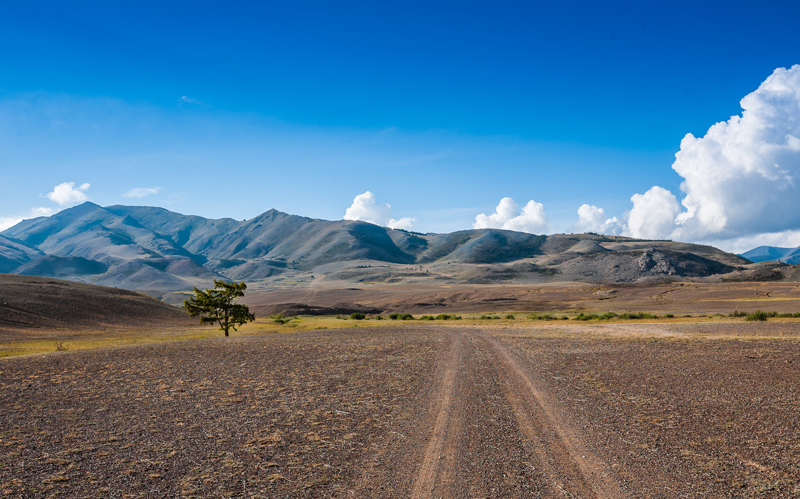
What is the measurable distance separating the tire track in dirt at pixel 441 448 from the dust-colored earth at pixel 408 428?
0.19 feet

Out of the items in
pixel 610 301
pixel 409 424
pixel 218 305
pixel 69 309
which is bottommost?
pixel 610 301

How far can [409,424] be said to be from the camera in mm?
11539

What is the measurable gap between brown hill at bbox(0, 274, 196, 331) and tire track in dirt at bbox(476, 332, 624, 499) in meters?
57.8

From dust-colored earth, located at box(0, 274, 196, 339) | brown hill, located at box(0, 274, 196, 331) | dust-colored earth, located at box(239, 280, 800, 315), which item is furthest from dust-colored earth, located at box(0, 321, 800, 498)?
dust-colored earth, located at box(239, 280, 800, 315)

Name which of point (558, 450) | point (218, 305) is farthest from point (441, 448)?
point (218, 305)

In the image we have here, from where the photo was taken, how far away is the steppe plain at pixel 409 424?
806cm

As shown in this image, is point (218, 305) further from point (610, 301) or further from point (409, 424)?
point (610, 301)

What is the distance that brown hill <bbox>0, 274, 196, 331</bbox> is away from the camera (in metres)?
58.1

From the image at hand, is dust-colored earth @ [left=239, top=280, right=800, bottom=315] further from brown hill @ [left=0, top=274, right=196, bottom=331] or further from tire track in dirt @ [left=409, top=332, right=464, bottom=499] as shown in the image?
tire track in dirt @ [left=409, top=332, right=464, bottom=499]

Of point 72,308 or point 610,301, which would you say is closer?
point 72,308

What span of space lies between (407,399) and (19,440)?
30.8 feet

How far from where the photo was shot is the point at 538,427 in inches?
438

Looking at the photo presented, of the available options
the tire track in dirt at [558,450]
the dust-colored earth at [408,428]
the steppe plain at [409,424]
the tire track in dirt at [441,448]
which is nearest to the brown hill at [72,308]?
the steppe plain at [409,424]

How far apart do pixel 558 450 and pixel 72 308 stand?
75521 millimetres
